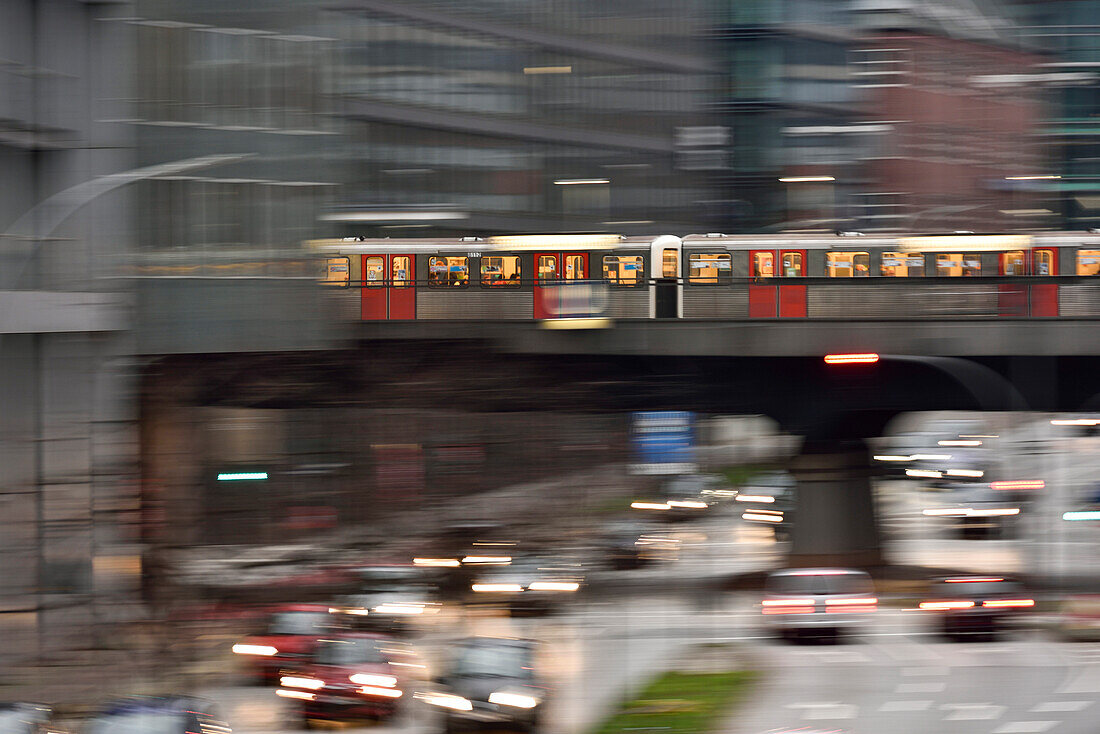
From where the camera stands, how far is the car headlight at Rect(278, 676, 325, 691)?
13.6m

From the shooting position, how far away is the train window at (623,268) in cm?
2766

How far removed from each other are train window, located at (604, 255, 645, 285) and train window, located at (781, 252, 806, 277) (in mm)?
3305

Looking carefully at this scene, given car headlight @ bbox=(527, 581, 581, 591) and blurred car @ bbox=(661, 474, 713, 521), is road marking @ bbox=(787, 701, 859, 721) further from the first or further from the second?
blurred car @ bbox=(661, 474, 713, 521)

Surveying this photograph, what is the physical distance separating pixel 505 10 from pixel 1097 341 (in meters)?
21.7

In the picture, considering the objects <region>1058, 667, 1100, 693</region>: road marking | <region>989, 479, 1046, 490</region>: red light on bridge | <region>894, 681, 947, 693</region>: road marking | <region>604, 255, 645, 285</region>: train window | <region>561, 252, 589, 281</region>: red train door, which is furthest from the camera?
<region>989, 479, 1046, 490</region>: red light on bridge

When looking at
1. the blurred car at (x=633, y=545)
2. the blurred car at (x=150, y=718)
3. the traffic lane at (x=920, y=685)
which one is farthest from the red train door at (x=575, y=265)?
the blurred car at (x=150, y=718)

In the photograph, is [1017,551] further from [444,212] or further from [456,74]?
[456,74]

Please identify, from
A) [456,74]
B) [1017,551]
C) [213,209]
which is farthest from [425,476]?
[456,74]

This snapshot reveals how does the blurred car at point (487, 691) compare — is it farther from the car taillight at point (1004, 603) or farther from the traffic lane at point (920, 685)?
the car taillight at point (1004, 603)

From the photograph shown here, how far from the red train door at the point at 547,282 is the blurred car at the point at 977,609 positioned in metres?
9.85

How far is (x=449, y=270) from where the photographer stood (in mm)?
28250

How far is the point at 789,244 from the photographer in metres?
27.4

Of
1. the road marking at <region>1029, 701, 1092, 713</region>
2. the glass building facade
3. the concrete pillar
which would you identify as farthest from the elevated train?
the road marking at <region>1029, 701, 1092, 713</region>

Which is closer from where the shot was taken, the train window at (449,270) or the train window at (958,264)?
the train window at (958,264)
